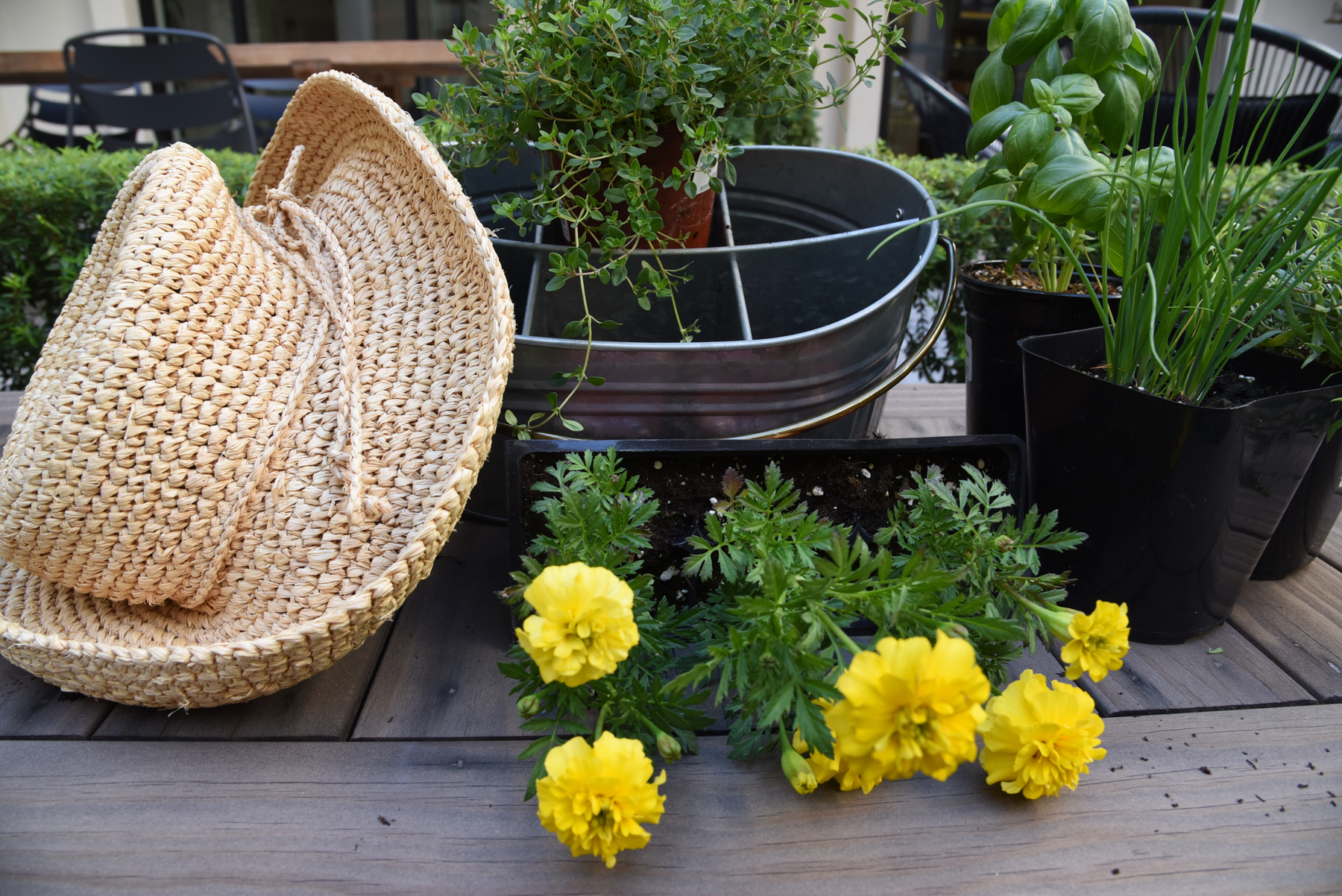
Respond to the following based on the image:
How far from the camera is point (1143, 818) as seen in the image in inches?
26.0

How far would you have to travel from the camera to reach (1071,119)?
37.0 inches

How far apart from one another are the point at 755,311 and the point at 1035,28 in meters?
0.49

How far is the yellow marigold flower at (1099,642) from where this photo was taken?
0.65 meters

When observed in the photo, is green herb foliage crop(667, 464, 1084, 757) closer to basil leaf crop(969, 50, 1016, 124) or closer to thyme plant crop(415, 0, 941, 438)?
thyme plant crop(415, 0, 941, 438)

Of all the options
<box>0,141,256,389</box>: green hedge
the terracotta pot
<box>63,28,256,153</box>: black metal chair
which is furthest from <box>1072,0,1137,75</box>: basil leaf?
<box>63,28,256,153</box>: black metal chair

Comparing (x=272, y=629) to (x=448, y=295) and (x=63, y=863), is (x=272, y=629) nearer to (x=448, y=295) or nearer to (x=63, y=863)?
(x=63, y=863)

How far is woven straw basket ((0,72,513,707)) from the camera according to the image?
0.66m

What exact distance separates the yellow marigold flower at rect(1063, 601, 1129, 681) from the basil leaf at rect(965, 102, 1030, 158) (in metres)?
0.60

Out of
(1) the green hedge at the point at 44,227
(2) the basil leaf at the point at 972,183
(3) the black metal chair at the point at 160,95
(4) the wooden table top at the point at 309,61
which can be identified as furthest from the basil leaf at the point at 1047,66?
(4) the wooden table top at the point at 309,61

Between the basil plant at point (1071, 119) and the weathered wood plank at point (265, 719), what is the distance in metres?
0.87

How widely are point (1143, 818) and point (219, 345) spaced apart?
88 cm

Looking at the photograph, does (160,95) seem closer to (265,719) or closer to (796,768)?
(265,719)

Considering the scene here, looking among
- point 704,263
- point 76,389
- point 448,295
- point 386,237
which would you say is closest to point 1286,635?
point 704,263

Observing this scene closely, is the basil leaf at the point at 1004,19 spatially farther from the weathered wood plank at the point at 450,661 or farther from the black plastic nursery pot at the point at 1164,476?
the weathered wood plank at the point at 450,661
